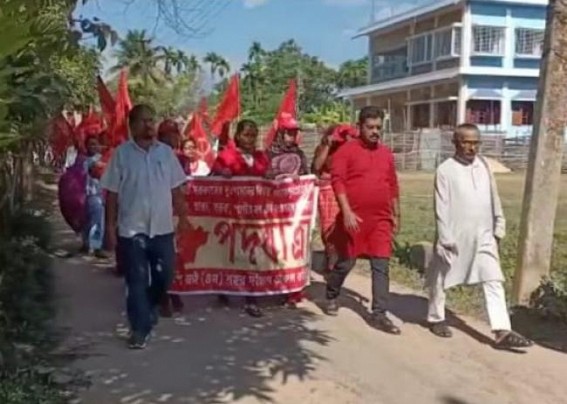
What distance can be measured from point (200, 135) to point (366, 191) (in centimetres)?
828

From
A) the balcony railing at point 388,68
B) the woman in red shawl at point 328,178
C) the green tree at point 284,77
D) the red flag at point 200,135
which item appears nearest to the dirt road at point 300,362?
the woman in red shawl at point 328,178

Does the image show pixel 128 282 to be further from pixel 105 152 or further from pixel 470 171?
pixel 105 152

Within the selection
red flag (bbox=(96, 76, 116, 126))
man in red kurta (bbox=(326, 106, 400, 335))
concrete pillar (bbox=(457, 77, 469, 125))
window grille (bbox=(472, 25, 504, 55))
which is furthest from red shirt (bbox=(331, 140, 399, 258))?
window grille (bbox=(472, 25, 504, 55))

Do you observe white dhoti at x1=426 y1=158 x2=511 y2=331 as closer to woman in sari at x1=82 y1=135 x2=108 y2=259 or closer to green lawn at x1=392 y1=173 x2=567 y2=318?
green lawn at x1=392 y1=173 x2=567 y2=318

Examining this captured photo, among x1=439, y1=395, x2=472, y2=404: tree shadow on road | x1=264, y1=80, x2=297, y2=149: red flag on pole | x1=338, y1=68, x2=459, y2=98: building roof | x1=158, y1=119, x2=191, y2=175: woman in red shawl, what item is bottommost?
x1=439, y1=395, x2=472, y2=404: tree shadow on road

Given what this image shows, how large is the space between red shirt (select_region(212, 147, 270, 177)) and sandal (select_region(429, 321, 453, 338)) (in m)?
2.11

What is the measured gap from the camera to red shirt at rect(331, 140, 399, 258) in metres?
8.06

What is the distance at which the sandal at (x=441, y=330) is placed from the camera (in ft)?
25.7

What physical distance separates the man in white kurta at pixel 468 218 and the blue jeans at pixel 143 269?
2.14 metres

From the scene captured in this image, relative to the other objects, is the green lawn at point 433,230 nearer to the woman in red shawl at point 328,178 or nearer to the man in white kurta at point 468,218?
the woman in red shawl at point 328,178

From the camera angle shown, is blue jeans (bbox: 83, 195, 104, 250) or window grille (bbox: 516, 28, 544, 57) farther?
window grille (bbox: 516, 28, 544, 57)

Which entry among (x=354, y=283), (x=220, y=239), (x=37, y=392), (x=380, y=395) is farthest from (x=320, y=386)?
(x=354, y=283)

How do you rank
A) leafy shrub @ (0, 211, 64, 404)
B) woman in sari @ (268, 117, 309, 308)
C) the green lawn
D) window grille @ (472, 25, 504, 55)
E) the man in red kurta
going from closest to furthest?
leafy shrub @ (0, 211, 64, 404) → the man in red kurta → woman in sari @ (268, 117, 309, 308) → the green lawn → window grille @ (472, 25, 504, 55)

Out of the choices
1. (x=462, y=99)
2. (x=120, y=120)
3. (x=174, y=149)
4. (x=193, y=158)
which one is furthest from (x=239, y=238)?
(x=462, y=99)
